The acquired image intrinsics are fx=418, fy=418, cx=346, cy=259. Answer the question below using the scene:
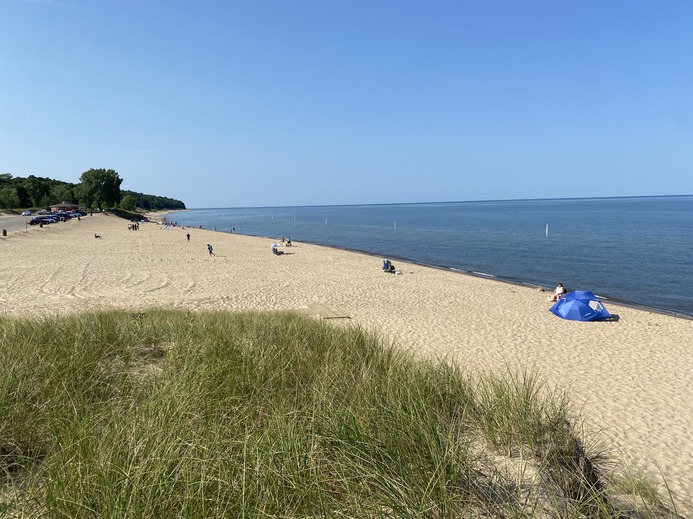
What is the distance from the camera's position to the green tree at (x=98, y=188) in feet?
306

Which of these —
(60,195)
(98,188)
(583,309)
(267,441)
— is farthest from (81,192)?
(267,441)

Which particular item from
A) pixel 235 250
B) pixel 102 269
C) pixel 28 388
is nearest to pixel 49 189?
pixel 235 250

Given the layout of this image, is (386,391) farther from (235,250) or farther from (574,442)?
(235,250)

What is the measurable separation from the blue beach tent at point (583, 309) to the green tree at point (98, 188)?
103 metres

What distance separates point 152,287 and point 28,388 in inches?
561

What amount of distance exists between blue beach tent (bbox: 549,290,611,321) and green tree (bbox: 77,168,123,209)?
103 metres

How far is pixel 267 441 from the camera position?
2684 mm

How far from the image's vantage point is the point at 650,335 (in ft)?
39.1

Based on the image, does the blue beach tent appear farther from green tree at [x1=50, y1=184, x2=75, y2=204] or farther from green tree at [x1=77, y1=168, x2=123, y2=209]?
green tree at [x1=50, y1=184, x2=75, y2=204]

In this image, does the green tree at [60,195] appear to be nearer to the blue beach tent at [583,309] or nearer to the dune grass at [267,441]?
the blue beach tent at [583,309]

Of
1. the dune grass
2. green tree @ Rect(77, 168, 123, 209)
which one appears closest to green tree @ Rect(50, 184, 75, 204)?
green tree @ Rect(77, 168, 123, 209)

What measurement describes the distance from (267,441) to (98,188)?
353ft

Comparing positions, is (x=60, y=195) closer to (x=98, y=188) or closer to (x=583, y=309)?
(x=98, y=188)

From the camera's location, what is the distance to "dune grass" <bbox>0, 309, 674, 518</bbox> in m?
2.28
